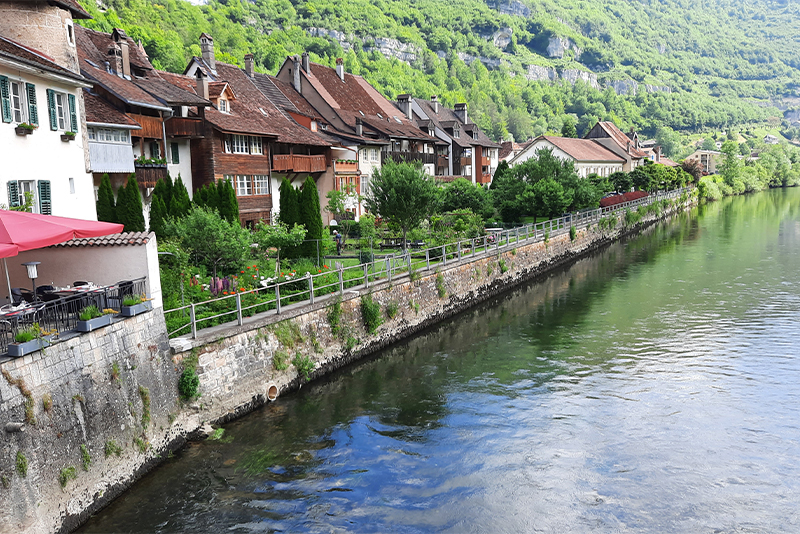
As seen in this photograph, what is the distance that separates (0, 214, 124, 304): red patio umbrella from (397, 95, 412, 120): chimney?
56.3m

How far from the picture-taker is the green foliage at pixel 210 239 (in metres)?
20.8

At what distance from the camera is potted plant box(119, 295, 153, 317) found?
1420cm

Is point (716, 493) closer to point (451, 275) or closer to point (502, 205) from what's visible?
point (451, 275)

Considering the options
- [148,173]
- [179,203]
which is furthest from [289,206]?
[148,173]

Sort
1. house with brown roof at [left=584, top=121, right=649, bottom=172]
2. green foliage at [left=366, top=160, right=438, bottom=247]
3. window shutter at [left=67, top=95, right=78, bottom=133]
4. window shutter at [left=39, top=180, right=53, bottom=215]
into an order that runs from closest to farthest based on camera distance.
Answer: window shutter at [left=39, top=180, right=53, bottom=215] < window shutter at [left=67, top=95, right=78, bottom=133] < green foliage at [left=366, top=160, right=438, bottom=247] < house with brown roof at [left=584, top=121, right=649, bottom=172]

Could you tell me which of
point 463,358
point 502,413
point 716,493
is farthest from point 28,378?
point 463,358

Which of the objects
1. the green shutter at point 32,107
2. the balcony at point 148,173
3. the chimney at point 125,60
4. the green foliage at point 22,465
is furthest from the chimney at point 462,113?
the green foliage at point 22,465

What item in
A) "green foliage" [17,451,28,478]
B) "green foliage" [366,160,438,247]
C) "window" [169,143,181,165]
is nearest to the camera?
"green foliage" [17,451,28,478]

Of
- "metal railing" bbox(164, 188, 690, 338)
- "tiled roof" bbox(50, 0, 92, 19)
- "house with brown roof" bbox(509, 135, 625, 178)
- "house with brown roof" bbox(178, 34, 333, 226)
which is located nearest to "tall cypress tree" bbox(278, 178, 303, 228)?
"metal railing" bbox(164, 188, 690, 338)

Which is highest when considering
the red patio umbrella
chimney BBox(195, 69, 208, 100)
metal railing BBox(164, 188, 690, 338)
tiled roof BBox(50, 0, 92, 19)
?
tiled roof BBox(50, 0, 92, 19)

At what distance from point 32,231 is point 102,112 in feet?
62.8

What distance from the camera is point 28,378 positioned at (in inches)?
455

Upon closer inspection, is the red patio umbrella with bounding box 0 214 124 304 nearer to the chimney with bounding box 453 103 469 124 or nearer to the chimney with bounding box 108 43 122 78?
the chimney with bounding box 108 43 122 78

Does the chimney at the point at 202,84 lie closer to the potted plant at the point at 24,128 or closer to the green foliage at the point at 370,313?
the potted plant at the point at 24,128
